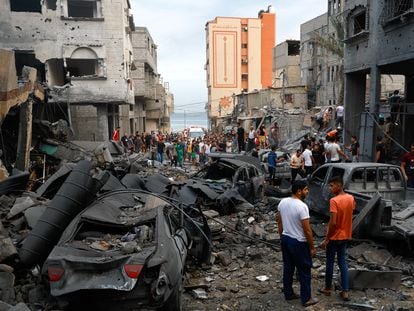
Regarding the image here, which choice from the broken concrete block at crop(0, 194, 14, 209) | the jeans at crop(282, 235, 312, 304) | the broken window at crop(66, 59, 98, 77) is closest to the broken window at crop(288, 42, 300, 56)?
the broken window at crop(66, 59, 98, 77)

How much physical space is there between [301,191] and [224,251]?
3277mm

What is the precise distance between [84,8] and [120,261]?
85.1 ft

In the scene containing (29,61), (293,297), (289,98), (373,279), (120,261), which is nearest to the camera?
(120,261)

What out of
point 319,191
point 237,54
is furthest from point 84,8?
point 237,54

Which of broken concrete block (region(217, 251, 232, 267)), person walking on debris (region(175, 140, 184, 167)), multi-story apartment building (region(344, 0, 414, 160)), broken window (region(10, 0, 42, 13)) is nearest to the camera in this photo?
broken concrete block (region(217, 251, 232, 267))

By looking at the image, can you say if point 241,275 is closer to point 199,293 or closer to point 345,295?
point 199,293

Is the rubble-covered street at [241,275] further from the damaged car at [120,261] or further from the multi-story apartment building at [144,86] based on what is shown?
the multi-story apartment building at [144,86]

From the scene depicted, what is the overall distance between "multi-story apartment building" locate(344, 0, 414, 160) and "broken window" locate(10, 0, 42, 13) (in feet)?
60.1

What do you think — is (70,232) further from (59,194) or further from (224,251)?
(224,251)

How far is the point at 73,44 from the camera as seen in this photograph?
23578 millimetres

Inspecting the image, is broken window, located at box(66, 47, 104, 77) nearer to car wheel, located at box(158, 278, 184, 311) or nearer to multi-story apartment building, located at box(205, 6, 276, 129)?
car wheel, located at box(158, 278, 184, 311)

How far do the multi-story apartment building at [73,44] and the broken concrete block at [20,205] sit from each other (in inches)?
598

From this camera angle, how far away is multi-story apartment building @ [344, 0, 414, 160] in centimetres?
1379

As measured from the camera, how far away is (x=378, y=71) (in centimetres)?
1522
